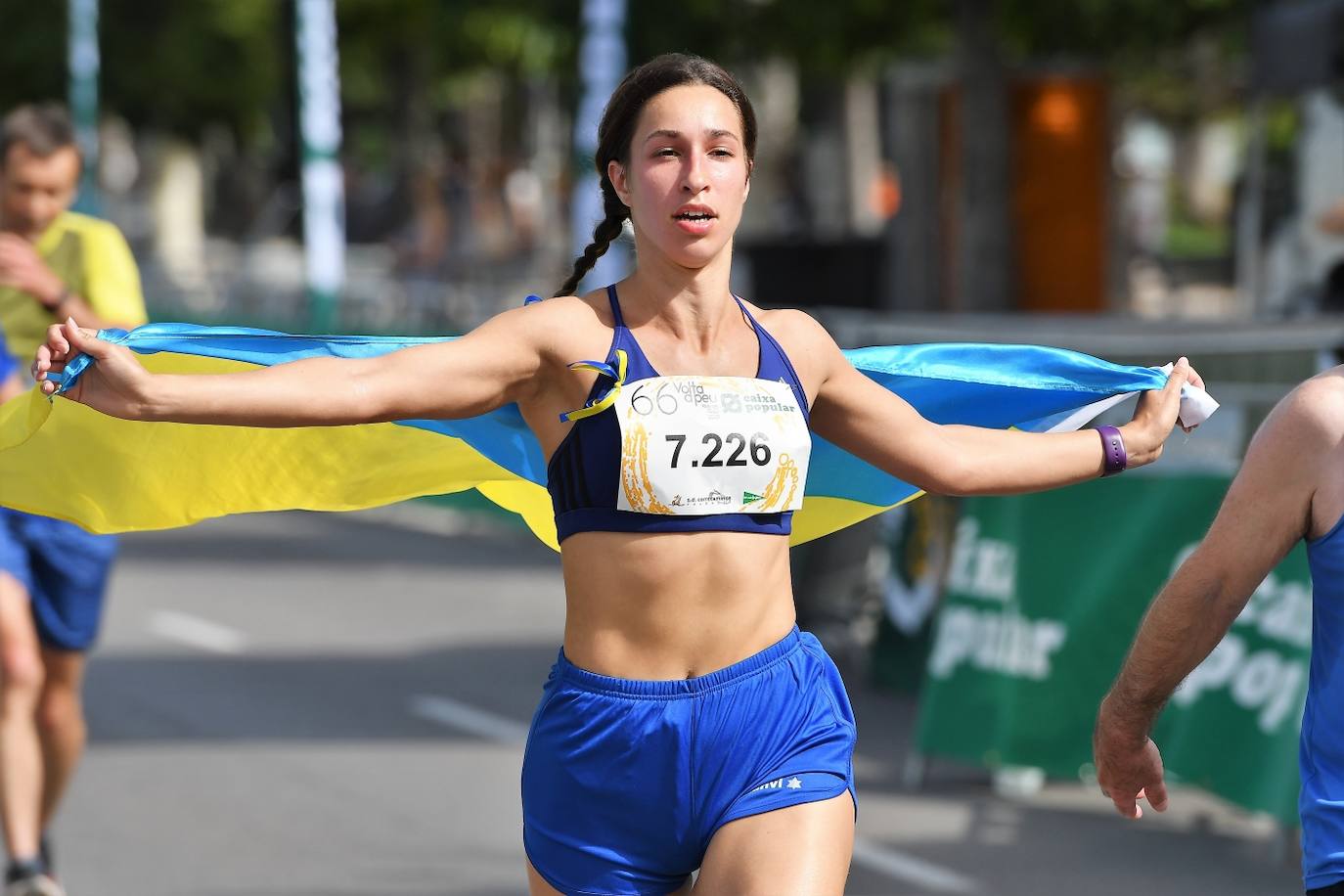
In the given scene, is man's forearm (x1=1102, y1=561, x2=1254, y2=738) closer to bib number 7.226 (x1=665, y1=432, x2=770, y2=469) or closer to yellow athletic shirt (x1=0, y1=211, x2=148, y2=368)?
bib number 7.226 (x1=665, y1=432, x2=770, y2=469)

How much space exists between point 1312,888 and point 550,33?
2152cm

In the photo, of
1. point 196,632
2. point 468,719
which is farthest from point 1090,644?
point 196,632

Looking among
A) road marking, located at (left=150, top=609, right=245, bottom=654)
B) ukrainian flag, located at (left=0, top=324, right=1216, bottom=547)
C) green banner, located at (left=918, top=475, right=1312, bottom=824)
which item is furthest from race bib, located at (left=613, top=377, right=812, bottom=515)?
road marking, located at (left=150, top=609, right=245, bottom=654)

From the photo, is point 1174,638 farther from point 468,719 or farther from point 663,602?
point 468,719

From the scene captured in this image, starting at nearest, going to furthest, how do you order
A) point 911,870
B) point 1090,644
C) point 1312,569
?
1. point 1312,569
2. point 911,870
3. point 1090,644

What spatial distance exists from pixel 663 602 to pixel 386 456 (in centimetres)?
129

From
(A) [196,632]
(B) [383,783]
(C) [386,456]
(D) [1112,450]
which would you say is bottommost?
(A) [196,632]

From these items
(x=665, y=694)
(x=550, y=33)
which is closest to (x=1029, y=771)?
(x=665, y=694)

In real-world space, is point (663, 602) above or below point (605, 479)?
below

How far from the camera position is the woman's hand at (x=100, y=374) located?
3.43 m

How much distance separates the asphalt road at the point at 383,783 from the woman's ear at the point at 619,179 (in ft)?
11.8

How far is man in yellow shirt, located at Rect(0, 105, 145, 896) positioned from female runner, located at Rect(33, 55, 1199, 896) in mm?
2897

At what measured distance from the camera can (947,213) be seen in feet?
75.7

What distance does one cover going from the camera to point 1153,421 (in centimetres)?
432
